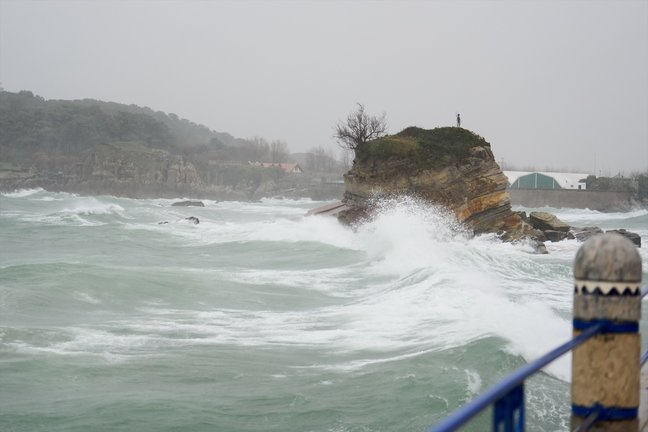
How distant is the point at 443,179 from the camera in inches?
1217

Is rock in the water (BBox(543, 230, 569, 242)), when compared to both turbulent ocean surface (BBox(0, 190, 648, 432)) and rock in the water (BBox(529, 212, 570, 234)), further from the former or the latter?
turbulent ocean surface (BBox(0, 190, 648, 432))

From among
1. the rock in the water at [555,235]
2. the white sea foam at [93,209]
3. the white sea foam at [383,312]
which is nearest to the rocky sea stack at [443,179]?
the rock in the water at [555,235]

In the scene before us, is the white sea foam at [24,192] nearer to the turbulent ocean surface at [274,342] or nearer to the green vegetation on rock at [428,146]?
the green vegetation on rock at [428,146]

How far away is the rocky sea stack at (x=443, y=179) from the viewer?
30672 millimetres

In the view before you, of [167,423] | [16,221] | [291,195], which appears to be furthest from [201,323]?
[291,195]

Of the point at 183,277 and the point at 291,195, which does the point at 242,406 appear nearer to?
the point at 183,277

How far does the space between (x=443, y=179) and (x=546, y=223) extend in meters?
6.10

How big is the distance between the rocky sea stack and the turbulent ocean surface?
793 centimetres

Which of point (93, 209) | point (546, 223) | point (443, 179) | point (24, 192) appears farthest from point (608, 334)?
point (24, 192)

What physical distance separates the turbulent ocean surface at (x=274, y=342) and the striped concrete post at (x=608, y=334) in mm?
3824

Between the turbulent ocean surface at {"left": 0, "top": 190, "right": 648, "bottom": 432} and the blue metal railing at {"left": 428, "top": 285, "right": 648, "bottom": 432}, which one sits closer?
the blue metal railing at {"left": 428, "top": 285, "right": 648, "bottom": 432}

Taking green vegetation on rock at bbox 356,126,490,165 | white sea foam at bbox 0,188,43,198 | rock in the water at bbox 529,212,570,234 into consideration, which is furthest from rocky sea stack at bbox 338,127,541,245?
white sea foam at bbox 0,188,43,198

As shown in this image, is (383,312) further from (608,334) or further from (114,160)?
(114,160)

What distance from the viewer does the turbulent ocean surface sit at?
309 inches
